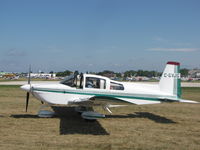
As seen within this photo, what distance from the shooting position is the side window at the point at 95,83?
9836 mm

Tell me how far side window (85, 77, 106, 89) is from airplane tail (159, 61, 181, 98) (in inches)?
108

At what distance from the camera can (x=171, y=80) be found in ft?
35.8

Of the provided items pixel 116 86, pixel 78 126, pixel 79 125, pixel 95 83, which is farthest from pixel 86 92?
pixel 78 126

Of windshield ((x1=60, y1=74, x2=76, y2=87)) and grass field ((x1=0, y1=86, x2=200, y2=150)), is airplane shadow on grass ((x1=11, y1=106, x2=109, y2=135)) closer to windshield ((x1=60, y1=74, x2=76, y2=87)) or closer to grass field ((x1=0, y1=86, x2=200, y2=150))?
grass field ((x1=0, y1=86, x2=200, y2=150))

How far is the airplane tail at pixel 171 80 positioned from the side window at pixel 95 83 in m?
2.74

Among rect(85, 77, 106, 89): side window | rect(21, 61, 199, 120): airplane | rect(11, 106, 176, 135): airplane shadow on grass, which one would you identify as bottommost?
rect(11, 106, 176, 135): airplane shadow on grass

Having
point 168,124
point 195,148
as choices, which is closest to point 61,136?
point 195,148

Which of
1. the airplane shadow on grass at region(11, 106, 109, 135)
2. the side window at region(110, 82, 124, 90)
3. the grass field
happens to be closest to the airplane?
the side window at region(110, 82, 124, 90)

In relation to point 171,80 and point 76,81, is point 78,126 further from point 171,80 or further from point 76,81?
point 171,80

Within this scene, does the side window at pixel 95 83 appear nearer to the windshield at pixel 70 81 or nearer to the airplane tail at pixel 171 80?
the windshield at pixel 70 81

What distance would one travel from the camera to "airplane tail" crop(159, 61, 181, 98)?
10852mm

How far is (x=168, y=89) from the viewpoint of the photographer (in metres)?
10.9

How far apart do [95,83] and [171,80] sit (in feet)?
11.1

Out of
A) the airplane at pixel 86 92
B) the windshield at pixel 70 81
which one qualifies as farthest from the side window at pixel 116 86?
the windshield at pixel 70 81
